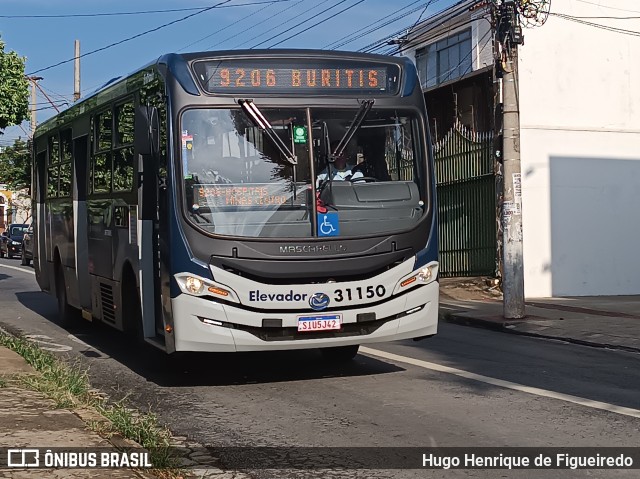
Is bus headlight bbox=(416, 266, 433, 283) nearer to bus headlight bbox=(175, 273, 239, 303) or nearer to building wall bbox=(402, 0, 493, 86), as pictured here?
bus headlight bbox=(175, 273, 239, 303)

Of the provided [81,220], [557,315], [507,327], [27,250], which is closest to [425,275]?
[81,220]

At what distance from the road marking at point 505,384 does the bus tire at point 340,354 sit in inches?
20.5

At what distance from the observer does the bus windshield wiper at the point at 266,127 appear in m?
9.23

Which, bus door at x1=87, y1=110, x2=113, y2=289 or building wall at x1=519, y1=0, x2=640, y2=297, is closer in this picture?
bus door at x1=87, y1=110, x2=113, y2=289

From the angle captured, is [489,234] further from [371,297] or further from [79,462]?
[79,462]

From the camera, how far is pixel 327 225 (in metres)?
9.21

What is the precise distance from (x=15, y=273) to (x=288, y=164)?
23.2m

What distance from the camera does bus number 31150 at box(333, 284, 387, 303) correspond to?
30.0ft

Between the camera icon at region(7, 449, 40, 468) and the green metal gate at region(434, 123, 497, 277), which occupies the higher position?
the green metal gate at region(434, 123, 497, 277)

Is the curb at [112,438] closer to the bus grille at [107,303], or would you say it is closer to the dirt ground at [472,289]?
the bus grille at [107,303]

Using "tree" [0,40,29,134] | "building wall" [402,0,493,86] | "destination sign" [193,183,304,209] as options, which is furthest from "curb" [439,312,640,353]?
"building wall" [402,0,493,86]

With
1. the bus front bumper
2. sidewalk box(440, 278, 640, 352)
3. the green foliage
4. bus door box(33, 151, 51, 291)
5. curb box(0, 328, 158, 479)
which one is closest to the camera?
curb box(0, 328, 158, 479)

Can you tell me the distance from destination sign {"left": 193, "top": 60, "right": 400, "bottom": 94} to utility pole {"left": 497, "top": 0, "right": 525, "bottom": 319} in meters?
6.43

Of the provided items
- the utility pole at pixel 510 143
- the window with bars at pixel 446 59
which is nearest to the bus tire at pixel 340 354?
the utility pole at pixel 510 143
